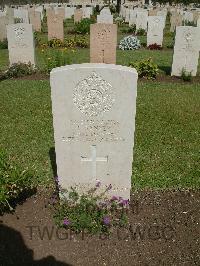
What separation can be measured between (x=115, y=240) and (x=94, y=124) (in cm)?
138

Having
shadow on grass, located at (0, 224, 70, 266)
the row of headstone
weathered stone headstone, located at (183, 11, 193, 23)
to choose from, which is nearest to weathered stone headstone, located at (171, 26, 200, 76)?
the row of headstone

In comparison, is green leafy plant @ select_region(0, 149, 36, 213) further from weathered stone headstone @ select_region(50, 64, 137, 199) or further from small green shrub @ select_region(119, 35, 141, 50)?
small green shrub @ select_region(119, 35, 141, 50)

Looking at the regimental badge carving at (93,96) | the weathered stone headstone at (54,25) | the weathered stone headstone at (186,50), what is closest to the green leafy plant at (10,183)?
the regimental badge carving at (93,96)

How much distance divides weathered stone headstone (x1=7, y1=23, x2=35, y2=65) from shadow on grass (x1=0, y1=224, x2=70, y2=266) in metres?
8.77

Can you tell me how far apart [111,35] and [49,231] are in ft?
28.1

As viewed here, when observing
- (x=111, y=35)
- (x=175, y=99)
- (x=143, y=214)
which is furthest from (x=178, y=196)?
(x=111, y=35)

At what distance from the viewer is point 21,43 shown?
460 inches

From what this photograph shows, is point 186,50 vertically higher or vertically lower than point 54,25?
lower

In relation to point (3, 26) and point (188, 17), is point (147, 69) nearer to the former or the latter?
point (3, 26)

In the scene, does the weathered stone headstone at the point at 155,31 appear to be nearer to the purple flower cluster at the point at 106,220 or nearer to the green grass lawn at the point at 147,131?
the green grass lawn at the point at 147,131

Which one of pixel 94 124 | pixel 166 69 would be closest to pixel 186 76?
pixel 166 69

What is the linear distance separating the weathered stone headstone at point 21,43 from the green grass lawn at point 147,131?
6.23ft

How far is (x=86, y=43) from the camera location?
55.8 ft

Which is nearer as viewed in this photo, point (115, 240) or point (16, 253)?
point (16, 253)
